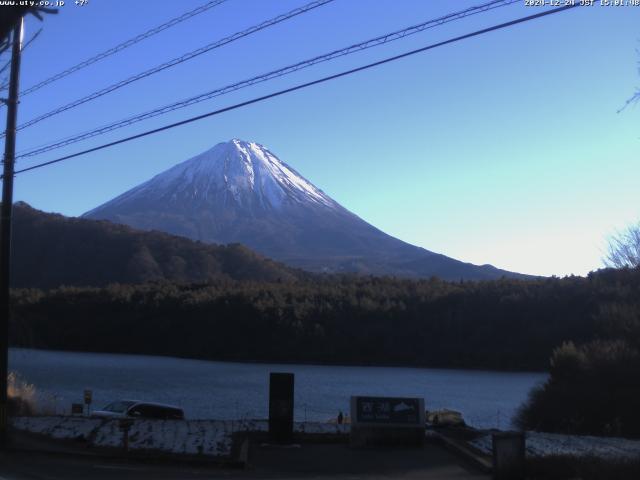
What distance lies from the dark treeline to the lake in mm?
9127

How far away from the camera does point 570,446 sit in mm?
17250

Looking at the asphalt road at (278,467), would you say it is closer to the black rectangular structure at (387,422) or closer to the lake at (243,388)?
the black rectangular structure at (387,422)

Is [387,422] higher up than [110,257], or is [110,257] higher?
[110,257]

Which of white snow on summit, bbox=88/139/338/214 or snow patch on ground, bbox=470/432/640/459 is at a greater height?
white snow on summit, bbox=88/139/338/214

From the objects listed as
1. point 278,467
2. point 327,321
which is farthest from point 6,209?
point 327,321

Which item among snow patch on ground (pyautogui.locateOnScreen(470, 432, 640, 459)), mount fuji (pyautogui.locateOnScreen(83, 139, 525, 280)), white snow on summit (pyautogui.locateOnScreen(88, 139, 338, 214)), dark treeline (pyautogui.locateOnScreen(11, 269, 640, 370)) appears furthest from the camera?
white snow on summit (pyautogui.locateOnScreen(88, 139, 338, 214))

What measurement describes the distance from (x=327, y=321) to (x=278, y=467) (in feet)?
223

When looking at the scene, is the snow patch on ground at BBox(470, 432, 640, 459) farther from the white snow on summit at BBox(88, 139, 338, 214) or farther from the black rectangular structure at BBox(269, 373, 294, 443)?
the white snow on summit at BBox(88, 139, 338, 214)

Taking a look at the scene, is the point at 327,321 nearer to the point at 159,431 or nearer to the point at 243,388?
the point at 243,388

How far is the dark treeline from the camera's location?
2886 inches

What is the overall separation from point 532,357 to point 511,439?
2274 inches

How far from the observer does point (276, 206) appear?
188750mm

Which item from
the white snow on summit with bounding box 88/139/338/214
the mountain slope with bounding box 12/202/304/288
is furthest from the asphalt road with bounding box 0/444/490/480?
the white snow on summit with bounding box 88/139/338/214

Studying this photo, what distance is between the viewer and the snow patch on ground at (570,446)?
1565 cm
